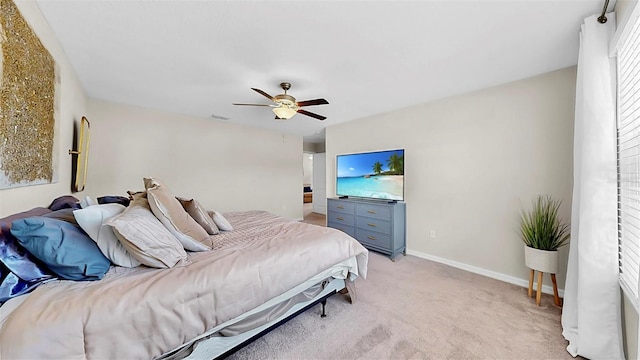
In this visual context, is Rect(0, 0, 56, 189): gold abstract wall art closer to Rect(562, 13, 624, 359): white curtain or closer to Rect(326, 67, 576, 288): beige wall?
Rect(562, 13, 624, 359): white curtain

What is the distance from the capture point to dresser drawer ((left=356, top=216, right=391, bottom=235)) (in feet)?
10.8

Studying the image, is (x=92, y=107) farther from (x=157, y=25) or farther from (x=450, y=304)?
(x=450, y=304)

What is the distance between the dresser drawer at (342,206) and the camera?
147 inches

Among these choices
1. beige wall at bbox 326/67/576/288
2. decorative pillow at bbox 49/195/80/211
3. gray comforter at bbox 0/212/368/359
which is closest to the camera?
gray comforter at bbox 0/212/368/359

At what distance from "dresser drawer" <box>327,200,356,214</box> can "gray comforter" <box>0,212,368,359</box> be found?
207 cm

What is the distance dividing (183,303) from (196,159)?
3.52 m

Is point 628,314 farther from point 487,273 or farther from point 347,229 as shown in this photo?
point 347,229

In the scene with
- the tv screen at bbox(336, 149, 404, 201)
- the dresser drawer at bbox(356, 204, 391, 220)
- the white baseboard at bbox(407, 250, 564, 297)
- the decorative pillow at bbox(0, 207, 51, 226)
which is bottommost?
the white baseboard at bbox(407, 250, 564, 297)

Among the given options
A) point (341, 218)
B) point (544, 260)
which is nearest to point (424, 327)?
point (544, 260)

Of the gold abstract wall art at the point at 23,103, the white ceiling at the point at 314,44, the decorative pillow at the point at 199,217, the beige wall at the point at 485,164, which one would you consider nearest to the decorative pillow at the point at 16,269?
the gold abstract wall art at the point at 23,103

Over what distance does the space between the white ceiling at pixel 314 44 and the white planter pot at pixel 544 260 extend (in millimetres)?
1789

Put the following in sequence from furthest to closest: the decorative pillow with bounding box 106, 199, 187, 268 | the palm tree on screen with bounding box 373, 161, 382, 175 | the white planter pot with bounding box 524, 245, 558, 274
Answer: the palm tree on screen with bounding box 373, 161, 382, 175 → the white planter pot with bounding box 524, 245, 558, 274 → the decorative pillow with bounding box 106, 199, 187, 268

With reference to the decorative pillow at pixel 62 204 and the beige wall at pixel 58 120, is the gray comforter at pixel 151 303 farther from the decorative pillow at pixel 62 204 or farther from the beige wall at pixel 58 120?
the decorative pillow at pixel 62 204

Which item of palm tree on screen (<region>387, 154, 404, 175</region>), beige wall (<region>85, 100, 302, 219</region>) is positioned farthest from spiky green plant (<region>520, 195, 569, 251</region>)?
beige wall (<region>85, 100, 302, 219</region>)
